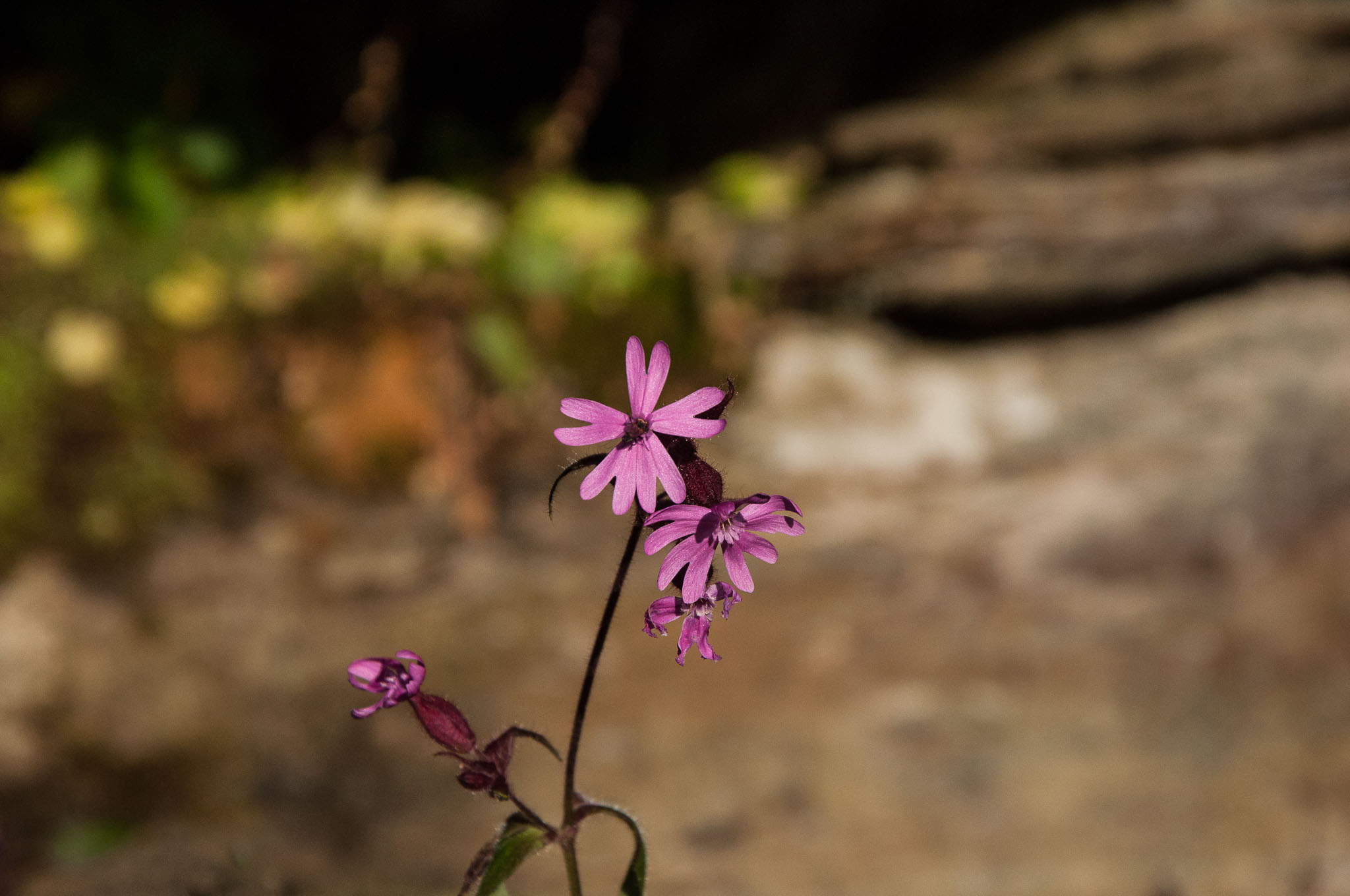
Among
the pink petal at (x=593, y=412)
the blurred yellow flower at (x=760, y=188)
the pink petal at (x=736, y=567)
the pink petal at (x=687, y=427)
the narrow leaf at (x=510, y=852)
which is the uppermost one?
the blurred yellow flower at (x=760, y=188)

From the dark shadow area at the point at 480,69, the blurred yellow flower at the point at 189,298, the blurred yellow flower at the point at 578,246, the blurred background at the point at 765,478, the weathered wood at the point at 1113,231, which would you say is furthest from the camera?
the dark shadow area at the point at 480,69

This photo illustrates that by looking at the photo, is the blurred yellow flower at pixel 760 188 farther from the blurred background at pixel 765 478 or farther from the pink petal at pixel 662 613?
the pink petal at pixel 662 613

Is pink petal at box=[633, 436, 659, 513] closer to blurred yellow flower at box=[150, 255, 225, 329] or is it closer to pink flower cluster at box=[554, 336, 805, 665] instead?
pink flower cluster at box=[554, 336, 805, 665]

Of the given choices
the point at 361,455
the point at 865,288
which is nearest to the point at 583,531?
the point at 361,455

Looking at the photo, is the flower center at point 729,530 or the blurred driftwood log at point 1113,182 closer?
the flower center at point 729,530

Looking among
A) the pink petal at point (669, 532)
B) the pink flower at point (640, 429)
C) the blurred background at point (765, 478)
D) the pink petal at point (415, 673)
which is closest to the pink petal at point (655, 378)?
the pink flower at point (640, 429)

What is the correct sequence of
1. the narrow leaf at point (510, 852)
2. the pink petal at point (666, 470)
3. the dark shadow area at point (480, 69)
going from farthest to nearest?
1. the dark shadow area at point (480, 69)
2. the narrow leaf at point (510, 852)
3. the pink petal at point (666, 470)

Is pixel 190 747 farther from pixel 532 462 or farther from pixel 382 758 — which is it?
pixel 532 462
